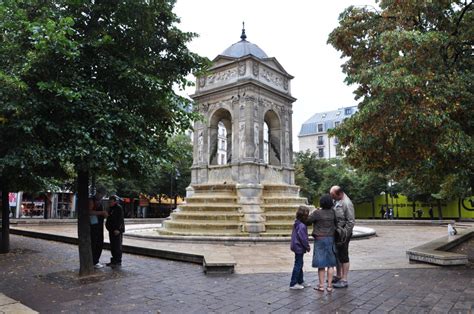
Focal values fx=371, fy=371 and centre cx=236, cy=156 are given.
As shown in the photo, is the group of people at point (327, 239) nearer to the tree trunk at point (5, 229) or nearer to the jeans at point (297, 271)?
the jeans at point (297, 271)

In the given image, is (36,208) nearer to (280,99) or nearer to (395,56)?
(280,99)

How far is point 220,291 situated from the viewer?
6344mm

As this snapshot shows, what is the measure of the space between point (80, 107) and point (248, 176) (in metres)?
11.0

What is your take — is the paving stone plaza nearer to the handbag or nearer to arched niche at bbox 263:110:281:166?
the handbag

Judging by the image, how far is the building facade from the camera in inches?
2955

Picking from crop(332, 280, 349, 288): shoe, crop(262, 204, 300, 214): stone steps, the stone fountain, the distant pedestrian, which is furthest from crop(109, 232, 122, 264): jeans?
crop(262, 204, 300, 214): stone steps

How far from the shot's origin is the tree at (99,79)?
21.2 ft

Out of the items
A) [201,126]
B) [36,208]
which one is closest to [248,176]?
[201,126]

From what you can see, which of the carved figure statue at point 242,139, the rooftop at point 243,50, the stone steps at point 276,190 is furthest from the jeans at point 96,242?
the rooftop at point 243,50

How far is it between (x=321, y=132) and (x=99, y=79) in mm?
72406

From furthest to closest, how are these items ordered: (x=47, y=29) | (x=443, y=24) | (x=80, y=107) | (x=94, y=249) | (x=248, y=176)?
(x=248, y=176) < (x=443, y=24) < (x=94, y=249) < (x=80, y=107) < (x=47, y=29)

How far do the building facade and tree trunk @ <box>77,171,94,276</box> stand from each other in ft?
224

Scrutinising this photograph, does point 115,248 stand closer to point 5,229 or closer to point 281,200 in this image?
point 5,229

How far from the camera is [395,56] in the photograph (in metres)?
8.86
